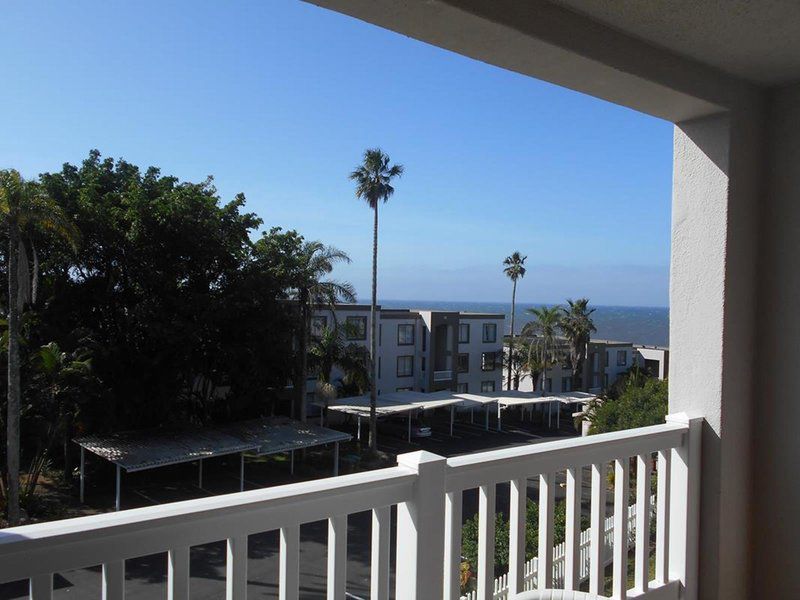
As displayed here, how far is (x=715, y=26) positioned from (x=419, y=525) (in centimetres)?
145

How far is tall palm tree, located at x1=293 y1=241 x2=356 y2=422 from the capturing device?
1652 cm

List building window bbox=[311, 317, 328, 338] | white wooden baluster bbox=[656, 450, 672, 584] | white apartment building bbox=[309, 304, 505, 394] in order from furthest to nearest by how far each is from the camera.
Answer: white apartment building bbox=[309, 304, 505, 394]
building window bbox=[311, 317, 328, 338]
white wooden baluster bbox=[656, 450, 672, 584]

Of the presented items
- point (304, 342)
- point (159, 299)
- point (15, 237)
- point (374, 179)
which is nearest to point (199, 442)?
point (159, 299)

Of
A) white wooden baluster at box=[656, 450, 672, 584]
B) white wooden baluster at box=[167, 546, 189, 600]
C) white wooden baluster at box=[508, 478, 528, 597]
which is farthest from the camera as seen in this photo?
white wooden baluster at box=[656, 450, 672, 584]

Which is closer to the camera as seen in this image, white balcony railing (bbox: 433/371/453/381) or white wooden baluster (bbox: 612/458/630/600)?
white wooden baluster (bbox: 612/458/630/600)

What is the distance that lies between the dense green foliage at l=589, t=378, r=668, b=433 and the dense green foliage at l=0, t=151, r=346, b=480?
27.5 feet

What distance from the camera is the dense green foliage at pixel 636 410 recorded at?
37.8 feet

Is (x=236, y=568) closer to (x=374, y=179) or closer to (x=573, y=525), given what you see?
(x=573, y=525)

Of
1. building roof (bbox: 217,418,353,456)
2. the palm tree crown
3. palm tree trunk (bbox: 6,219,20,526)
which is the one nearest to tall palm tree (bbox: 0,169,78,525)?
palm tree trunk (bbox: 6,219,20,526)

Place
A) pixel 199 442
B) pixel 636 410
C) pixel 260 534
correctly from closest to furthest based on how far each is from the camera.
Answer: pixel 260 534
pixel 636 410
pixel 199 442

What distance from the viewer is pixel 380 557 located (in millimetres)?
1159

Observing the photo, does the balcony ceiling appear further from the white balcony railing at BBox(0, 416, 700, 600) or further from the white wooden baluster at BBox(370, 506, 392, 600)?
the white wooden baluster at BBox(370, 506, 392, 600)

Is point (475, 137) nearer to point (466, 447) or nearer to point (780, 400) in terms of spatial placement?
point (466, 447)

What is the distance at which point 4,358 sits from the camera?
12211mm
